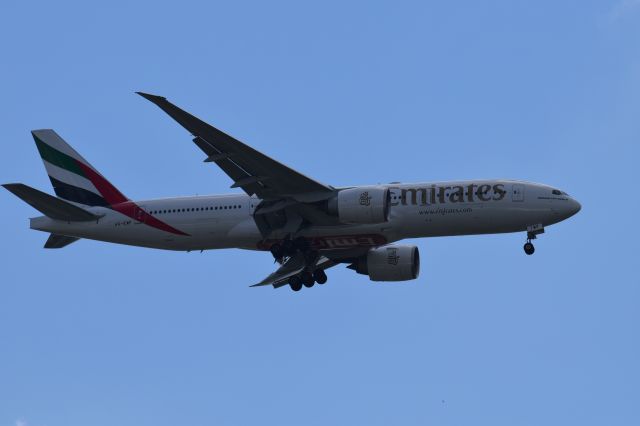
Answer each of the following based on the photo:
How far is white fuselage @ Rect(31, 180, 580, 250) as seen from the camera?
49.6 meters

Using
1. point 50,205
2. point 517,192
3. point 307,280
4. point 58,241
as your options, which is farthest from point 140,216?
point 517,192

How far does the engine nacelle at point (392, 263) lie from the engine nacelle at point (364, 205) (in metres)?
5.84

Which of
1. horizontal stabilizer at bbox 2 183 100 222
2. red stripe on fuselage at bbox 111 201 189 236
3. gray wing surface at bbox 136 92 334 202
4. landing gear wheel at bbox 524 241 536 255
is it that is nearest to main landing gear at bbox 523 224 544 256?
landing gear wheel at bbox 524 241 536 255

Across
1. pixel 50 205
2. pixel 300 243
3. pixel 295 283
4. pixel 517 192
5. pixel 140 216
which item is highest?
pixel 517 192

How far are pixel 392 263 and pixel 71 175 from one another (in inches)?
605

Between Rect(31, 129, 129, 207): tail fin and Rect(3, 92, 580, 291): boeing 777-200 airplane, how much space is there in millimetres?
64

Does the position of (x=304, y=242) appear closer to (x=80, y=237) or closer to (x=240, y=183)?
(x=240, y=183)

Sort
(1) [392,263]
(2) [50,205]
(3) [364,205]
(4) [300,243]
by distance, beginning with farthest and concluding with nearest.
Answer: (1) [392,263] < (2) [50,205] < (4) [300,243] < (3) [364,205]

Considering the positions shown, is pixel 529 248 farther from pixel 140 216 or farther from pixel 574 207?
pixel 140 216

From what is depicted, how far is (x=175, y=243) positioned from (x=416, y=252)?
10.8 meters

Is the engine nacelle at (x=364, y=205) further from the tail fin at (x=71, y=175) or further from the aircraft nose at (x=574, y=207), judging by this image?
the tail fin at (x=71, y=175)

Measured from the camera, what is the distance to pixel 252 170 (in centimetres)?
4975

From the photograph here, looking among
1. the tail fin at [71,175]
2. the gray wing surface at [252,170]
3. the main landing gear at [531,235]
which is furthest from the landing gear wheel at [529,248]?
Result: the tail fin at [71,175]

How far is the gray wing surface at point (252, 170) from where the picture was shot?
47.7 metres
